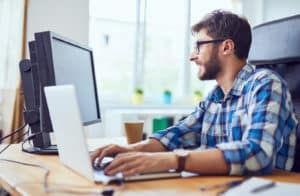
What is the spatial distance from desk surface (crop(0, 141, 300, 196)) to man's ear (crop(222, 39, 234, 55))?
0.51 m

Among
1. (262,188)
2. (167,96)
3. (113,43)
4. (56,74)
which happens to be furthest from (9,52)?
(262,188)

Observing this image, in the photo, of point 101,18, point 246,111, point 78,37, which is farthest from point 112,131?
point 246,111

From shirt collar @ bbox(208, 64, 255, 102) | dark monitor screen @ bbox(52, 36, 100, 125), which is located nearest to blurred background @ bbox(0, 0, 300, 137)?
dark monitor screen @ bbox(52, 36, 100, 125)

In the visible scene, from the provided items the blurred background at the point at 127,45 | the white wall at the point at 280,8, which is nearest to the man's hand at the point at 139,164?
the blurred background at the point at 127,45

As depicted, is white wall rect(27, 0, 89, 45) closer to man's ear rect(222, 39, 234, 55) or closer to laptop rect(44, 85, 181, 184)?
man's ear rect(222, 39, 234, 55)

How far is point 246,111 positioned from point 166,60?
9.19ft

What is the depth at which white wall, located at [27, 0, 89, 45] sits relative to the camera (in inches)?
120

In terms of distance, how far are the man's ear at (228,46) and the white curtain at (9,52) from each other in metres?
1.93

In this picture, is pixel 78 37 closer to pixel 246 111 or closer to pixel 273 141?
pixel 246 111

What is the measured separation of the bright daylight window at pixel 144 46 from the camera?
3.62 meters

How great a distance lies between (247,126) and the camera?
110cm

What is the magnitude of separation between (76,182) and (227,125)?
2.14 feet

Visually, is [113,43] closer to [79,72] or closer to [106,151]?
[79,72]

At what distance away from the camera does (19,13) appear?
294cm
